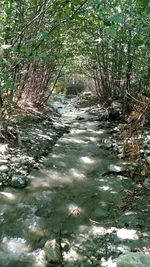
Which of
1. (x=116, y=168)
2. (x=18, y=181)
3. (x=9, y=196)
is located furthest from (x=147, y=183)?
(x=9, y=196)

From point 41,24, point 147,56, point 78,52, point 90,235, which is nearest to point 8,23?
point 41,24

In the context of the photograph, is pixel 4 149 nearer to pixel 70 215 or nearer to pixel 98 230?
pixel 70 215

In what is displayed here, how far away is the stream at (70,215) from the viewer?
4008mm

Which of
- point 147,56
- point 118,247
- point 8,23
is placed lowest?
point 118,247

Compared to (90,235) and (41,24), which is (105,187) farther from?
(41,24)

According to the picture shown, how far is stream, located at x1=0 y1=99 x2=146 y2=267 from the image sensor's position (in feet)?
13.1

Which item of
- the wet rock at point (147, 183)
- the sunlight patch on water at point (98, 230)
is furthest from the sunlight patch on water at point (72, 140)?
the sunlight patch on water at point (98, 230)

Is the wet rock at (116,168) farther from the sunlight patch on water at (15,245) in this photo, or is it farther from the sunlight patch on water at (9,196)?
the sunlight patch on water at (15,245)

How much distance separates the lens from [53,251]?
154 inches

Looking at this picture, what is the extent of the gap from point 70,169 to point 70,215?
190cm

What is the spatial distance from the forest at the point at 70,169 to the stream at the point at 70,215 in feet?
0.04

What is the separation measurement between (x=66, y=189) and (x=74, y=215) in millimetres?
880

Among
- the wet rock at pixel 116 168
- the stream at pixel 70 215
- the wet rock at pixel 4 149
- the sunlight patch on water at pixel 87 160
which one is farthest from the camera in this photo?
the sunlight patch on water at pixel 87 160

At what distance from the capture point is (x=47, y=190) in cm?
566
